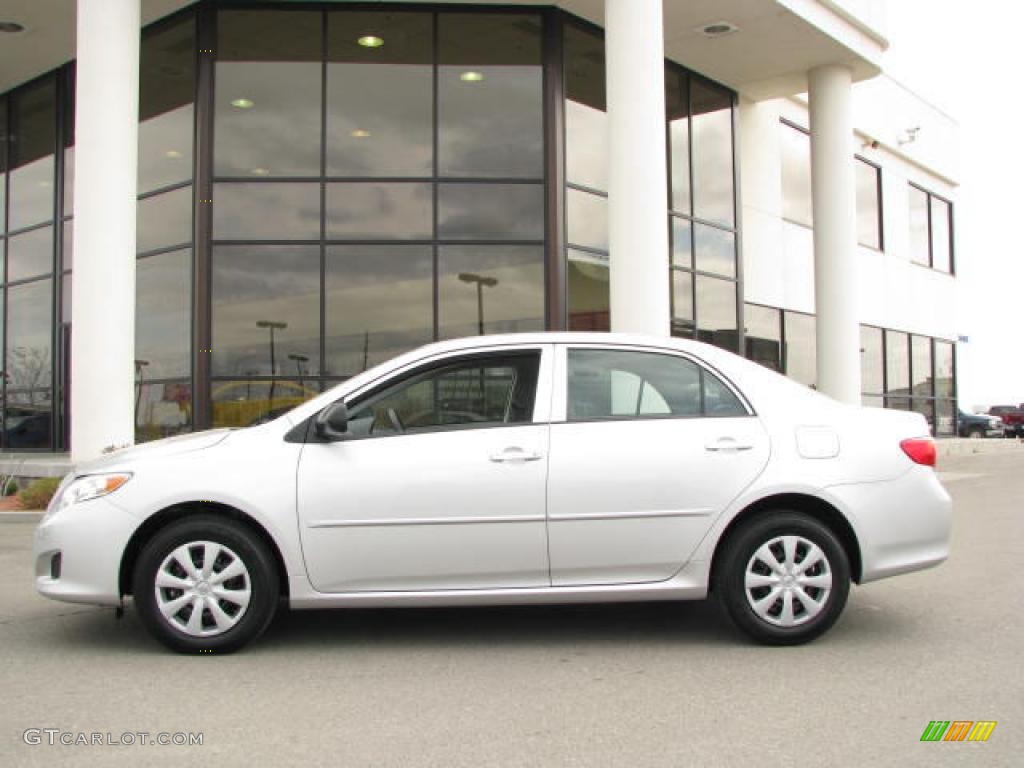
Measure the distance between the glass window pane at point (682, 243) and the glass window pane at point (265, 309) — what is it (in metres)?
A: 6.52

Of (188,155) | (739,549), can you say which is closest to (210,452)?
(739,549)

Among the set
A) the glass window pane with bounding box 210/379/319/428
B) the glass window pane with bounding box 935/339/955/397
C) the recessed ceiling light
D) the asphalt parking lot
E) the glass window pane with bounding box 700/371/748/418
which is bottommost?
the asphalt parking lot

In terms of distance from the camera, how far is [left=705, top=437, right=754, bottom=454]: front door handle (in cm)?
517

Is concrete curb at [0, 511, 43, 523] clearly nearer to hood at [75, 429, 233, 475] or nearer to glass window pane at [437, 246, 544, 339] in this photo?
glass window pane at [437, 246, 544, 339]

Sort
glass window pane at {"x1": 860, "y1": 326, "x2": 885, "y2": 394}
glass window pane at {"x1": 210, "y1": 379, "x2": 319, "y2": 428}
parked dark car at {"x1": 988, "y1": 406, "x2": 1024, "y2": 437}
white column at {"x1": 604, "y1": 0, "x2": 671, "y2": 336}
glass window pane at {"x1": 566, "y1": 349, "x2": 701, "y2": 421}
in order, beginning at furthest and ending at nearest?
parked dark car at {"x1": 988, "y1": 406, "x2": 1024, "y2": 437} → glass window pane at {"x1": 860, "y1": 326, "x2": 885, "y2": 394} → glass window pane at {"x1": 210, "y1": 379, "x2": 319, "y2": 428} → white column at {"x1": 604, "y1": 0, "x2": 671, "y2": 336} → glass window pane at {"x1": 566, "y1": 349, "x2": 701, "y2": 421}

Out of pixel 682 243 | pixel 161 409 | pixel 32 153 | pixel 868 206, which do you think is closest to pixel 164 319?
pixel 161 409

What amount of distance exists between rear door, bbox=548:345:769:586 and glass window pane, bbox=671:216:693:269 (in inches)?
494

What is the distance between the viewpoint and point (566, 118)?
15.2m

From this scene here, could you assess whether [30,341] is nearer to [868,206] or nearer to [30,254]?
[30,254]

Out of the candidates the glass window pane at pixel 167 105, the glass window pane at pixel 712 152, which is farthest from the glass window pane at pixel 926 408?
the glass window pane at pixel 167 105

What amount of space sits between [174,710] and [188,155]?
12372mm

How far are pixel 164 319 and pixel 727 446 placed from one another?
38.5ft

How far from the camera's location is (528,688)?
4461 mm

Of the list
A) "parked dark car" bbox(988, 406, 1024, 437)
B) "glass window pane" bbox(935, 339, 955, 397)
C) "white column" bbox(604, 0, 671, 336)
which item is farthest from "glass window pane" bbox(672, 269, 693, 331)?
"parked dark car" bbox(988, 406, 1024, 437)
